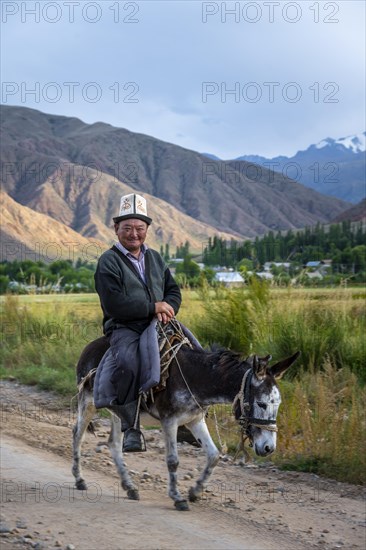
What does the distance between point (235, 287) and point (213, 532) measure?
391 inches

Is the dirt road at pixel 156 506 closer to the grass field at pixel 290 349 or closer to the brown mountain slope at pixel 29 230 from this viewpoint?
the grass field at pixel 290 349

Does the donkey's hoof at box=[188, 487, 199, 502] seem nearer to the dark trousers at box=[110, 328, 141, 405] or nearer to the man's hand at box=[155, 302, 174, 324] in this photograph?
the dark trousers at box=[110, 328, 141, 405]

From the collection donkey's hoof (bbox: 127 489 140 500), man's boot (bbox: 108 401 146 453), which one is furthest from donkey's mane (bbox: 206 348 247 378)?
donkey's hoof (bbox: 127 489 140 500)

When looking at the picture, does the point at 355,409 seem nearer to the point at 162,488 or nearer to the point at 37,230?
Result: the point at 162,488

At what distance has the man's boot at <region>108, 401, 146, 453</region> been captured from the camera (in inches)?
279

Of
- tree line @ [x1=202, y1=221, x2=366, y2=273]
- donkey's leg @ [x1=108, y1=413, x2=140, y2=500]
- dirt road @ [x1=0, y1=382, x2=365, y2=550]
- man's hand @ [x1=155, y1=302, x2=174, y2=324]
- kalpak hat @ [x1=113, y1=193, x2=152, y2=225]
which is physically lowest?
dirt road @ [x1=0, y1=382, x2=365, y2=550]

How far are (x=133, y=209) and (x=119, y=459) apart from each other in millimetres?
2660

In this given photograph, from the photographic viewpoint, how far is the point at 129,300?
23.2 feet

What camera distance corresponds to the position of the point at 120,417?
7273mm

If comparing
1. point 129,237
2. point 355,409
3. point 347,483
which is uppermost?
point 129,237

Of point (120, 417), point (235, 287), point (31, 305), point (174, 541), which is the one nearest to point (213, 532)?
point (174, 541)

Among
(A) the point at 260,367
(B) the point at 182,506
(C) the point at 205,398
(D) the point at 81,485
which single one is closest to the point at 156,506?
(B) the point at 182,506

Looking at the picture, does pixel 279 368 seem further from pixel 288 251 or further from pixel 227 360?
pixel 288 251

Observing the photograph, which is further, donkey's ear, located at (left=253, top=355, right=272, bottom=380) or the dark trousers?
the dark trousers
